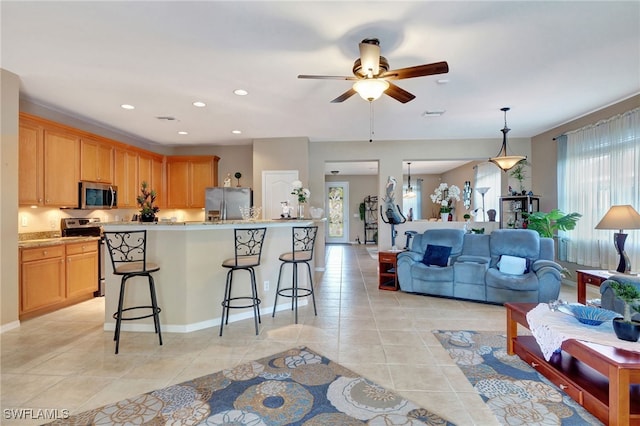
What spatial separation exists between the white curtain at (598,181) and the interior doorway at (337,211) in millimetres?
7097

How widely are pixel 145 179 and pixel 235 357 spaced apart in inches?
188

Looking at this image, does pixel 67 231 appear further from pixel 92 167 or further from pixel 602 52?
pixel 602 52

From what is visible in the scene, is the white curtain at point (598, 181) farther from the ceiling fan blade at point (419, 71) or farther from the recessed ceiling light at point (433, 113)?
the ceiling fan blade at point (419, 71)

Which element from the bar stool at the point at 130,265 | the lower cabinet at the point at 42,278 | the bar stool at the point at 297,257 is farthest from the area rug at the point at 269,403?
the lower cabinet at the point at 42,278

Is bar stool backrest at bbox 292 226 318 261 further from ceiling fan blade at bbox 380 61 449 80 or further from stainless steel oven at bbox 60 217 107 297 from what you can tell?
stainless steel oven at bbox 60 217 107 297

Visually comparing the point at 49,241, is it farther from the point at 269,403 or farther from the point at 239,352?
the point at 269,403

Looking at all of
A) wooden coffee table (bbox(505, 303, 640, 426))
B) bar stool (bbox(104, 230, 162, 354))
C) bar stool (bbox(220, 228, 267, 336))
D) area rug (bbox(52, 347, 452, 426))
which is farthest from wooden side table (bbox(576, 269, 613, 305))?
bar stool (bbox(104, 230, 162, 354))

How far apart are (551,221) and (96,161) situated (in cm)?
764

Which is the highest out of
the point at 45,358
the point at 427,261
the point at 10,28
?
the point at 10,28

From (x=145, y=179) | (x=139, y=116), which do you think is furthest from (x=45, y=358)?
(x=145, y=179)

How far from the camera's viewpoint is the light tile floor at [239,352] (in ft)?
7.16

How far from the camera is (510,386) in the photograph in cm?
227

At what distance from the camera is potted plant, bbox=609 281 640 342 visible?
1949mm

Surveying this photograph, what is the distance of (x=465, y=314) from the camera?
3.88m
